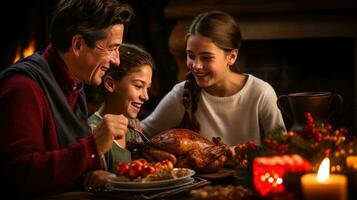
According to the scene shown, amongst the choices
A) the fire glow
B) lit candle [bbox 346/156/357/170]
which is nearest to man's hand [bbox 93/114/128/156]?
lit candle [bbox 346/156/357/170]

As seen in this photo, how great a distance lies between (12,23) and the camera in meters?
3.68

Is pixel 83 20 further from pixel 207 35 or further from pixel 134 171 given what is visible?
pixel 207 35

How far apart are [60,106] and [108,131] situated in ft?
0.61

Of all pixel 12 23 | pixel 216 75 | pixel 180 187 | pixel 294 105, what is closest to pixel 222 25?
pixel 216 75

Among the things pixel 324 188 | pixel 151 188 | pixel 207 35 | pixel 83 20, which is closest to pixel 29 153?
pixel 151 188

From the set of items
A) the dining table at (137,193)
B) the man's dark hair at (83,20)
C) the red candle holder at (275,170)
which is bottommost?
the dining table at (137,193)

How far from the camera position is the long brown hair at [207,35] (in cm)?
250

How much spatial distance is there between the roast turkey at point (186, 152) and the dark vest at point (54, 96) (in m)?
0.20

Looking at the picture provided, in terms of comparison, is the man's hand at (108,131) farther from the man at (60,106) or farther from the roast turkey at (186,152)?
the roast turkey at (186,152)

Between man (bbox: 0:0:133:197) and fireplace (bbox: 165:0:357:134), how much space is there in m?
1.77

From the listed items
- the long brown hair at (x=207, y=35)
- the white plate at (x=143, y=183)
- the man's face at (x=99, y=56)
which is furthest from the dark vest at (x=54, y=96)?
the long brown hair at (x=207, y=35)

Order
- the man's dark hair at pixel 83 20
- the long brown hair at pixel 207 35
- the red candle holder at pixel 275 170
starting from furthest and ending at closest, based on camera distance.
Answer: the long brown hair at pixel 207 35, the man's dark hair at pixel 83 20, the red candle holder at pixel 275 170

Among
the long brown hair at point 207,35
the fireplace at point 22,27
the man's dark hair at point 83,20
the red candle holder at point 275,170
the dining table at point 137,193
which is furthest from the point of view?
the fireplace at point 22,27

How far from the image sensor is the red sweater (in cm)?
144
